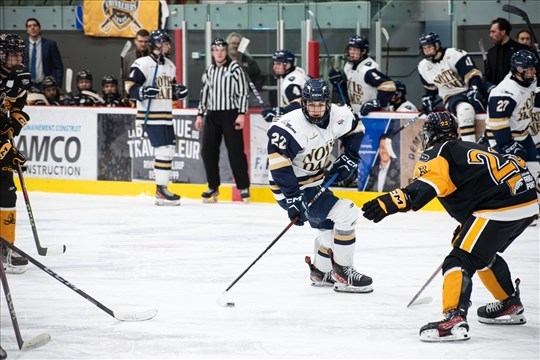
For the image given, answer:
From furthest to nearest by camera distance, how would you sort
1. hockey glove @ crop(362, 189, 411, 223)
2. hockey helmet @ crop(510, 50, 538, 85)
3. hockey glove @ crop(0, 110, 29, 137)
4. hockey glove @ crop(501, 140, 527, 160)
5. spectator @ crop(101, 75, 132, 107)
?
spectator @ crop(101, 75, 132, 107)
hockey glove @ crop(501, 140, 527, 160)
hockey helmet @ crop(510, 50, 538, 85)
hockey glove @ crop(0, 110, 29, 137)
hockey glove @ crop(362, 189, 411, 223)

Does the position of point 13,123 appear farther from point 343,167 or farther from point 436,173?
point 436,173

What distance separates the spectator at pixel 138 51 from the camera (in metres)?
9.57

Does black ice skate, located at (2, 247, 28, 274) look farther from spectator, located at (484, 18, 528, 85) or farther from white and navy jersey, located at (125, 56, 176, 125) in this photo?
spectator, located at (484, 18, 528, 85)

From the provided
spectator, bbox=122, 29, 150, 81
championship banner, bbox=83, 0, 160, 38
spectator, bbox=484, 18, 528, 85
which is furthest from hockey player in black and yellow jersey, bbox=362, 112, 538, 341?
championship banner, bbox=83, 0, 160, 38

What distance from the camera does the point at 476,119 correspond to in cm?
832

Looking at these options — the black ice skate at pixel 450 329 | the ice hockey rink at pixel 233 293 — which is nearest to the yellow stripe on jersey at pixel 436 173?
the black ice skate at pixel 450 329

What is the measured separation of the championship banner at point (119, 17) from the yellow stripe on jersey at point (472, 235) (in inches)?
274

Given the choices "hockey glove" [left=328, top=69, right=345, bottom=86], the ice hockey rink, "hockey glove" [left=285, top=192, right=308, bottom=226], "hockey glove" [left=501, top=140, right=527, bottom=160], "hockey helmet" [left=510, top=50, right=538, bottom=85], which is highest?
"hockey helmet" [left=510, top=50, right=538, bottom=85]

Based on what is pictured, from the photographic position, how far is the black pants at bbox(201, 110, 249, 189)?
29.6 ft

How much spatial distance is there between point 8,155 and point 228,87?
135 inches

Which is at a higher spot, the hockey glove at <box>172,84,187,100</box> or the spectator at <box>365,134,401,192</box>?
the hockey glove at <box>172,84,187,100</box>

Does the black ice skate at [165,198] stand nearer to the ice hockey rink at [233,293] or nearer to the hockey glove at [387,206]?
the ice hockey rink at [233,293]

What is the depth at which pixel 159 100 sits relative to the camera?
8.98 m

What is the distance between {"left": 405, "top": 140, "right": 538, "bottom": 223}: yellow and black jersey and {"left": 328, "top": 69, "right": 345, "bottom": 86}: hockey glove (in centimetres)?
438
